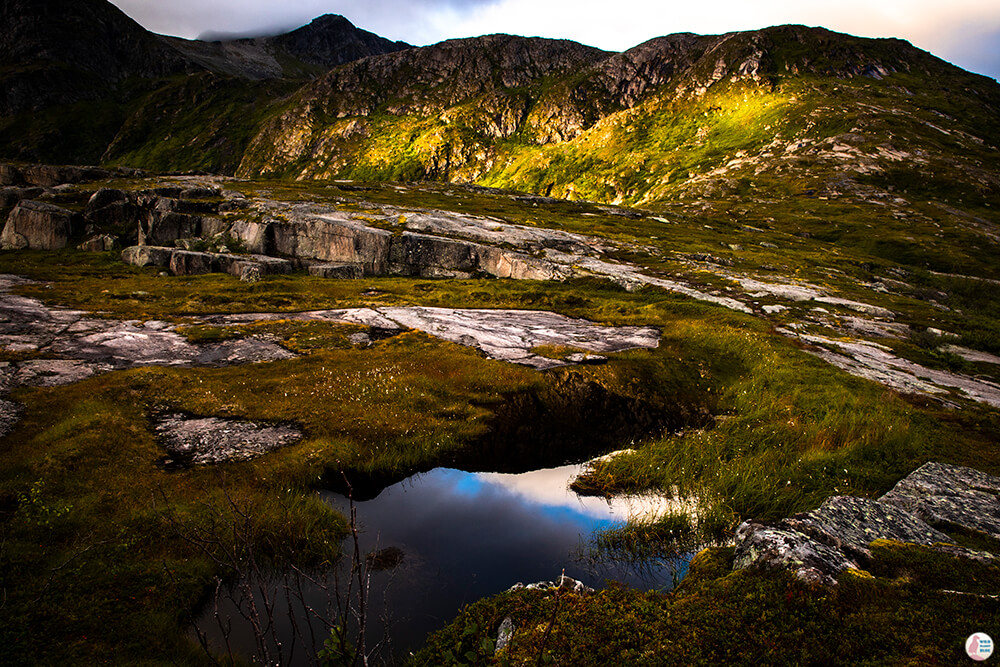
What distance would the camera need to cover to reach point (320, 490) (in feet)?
39.1

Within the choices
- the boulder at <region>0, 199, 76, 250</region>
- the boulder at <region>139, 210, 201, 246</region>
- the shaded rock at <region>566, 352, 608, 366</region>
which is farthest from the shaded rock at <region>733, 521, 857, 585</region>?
the boulder at <region>0, 199, 76, 250</region>

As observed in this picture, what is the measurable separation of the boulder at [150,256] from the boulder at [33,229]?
637 inches

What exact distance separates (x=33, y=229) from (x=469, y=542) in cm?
7330

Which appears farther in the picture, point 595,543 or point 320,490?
point 320,490

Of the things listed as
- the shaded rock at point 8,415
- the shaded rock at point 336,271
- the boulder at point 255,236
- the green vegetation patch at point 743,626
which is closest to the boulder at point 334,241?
the boulder at point 255,236

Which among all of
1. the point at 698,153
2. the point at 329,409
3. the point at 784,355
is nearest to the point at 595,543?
the point at 329,409

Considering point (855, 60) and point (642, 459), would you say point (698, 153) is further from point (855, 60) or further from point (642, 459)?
point (642, 459)

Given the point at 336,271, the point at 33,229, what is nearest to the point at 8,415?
the point at 336,271

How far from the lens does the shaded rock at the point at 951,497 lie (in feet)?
30.3

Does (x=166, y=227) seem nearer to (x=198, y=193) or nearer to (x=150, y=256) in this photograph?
(x=150, y=256)

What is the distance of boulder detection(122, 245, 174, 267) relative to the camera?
153ft

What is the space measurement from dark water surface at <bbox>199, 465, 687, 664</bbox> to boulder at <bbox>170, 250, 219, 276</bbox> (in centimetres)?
4368

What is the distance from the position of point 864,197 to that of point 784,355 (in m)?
123

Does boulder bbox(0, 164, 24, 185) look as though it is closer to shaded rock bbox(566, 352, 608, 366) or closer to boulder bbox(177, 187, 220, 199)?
boulder bbox(177, 187, 220, 199)
